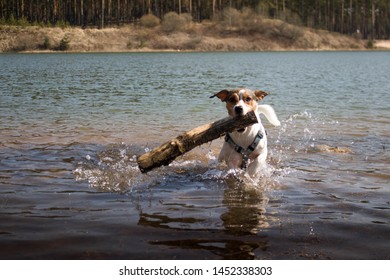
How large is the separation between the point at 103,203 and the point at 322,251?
2.61 metres

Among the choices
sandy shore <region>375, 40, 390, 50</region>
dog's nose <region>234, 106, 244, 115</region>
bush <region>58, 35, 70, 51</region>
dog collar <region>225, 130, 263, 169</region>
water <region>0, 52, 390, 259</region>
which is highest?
sandy shore <region>375, 40, 390, 50</region>

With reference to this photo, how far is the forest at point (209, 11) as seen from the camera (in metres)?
103

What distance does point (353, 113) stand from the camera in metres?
15.4

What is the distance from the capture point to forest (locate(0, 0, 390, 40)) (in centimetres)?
10294

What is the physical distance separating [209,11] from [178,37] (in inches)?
860

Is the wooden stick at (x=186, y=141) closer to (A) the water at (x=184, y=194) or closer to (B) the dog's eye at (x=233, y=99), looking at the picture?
(A) the water at (x=184, y=194)

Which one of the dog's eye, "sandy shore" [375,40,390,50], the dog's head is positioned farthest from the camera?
"sandy shore" [375,40,390,50]

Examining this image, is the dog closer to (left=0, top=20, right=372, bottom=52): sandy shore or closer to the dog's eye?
the dog's eye

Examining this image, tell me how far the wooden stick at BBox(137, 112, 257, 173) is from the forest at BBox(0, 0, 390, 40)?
93353 mm

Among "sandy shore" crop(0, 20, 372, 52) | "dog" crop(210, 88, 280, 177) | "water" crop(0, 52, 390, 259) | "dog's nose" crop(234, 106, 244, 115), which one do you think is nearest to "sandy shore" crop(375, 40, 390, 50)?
"sandy shore" crop(0, 20, 372, 52)

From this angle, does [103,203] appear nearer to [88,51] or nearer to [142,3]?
[88,51]

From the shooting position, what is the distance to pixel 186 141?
6367 millimetres

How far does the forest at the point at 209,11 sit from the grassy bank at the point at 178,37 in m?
6.54

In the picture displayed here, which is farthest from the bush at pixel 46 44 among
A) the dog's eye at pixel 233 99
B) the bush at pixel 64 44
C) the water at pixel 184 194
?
the dog's eye at pixel 233 99
